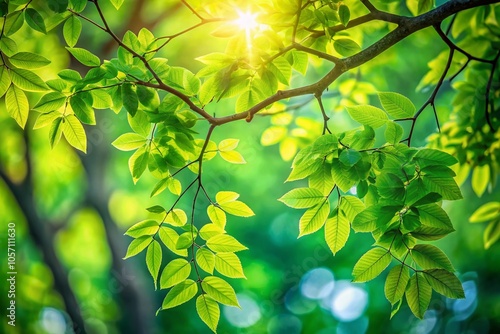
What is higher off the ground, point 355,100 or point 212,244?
point 355,100

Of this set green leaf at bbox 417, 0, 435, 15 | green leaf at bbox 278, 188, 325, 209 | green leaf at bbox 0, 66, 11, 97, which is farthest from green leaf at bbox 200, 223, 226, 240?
green leaf at bbox 417, 0, 435, 15

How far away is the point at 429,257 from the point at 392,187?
22 cm

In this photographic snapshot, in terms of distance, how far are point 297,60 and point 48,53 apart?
3145mm

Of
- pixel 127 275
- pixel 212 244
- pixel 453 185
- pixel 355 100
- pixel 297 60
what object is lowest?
pixel 127 275

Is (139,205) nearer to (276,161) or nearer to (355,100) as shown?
(276,161)

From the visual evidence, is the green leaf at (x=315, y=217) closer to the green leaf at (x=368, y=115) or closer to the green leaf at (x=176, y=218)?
the green leaf at (x=368, y=115)

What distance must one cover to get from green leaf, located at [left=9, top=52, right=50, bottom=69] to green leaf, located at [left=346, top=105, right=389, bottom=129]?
0.85 meters

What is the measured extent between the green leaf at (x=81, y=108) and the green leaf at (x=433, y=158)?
0.89 meters

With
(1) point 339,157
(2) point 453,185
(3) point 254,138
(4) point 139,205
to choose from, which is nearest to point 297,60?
(1) point 339,157

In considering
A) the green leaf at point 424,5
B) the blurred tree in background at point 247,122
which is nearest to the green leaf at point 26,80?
the blurred tree in background at point 247,122

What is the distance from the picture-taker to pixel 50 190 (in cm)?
607

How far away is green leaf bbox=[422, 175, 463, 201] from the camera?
1.18 m

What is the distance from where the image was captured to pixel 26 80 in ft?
4.28

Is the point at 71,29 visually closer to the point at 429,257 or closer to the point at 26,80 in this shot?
the point at 26,80
